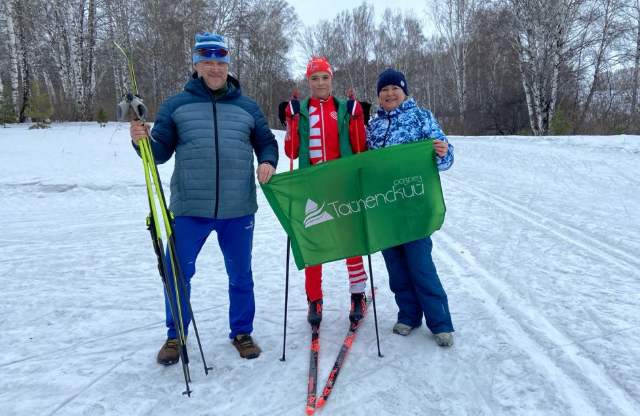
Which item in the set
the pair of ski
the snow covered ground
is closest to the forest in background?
the snow covered ground

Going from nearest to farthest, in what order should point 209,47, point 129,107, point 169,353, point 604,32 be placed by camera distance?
point 129,107 < point 209,47 < point 169,353 < point 604,32

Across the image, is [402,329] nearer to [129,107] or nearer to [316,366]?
[316,366]

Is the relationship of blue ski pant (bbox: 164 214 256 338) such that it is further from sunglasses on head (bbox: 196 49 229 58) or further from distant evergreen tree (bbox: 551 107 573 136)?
distant evergreen tree (bbox: 551 107 573 136)

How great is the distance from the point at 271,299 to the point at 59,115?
20.1 metres

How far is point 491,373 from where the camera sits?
9.36 feet

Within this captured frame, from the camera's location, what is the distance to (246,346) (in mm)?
3219

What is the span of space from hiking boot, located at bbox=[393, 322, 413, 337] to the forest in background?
15.7m

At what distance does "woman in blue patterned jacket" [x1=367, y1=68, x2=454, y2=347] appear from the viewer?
3248 mm

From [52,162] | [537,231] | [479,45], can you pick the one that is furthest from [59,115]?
[479,45]

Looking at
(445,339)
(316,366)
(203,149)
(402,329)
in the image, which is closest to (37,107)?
(203,149)

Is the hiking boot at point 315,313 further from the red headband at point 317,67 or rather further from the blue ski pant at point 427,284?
the red headband at point 317,67

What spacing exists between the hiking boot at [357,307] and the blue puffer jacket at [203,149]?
4.75ft

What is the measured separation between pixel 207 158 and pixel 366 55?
3800 centimetres

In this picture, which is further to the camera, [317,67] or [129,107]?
[317,67]
